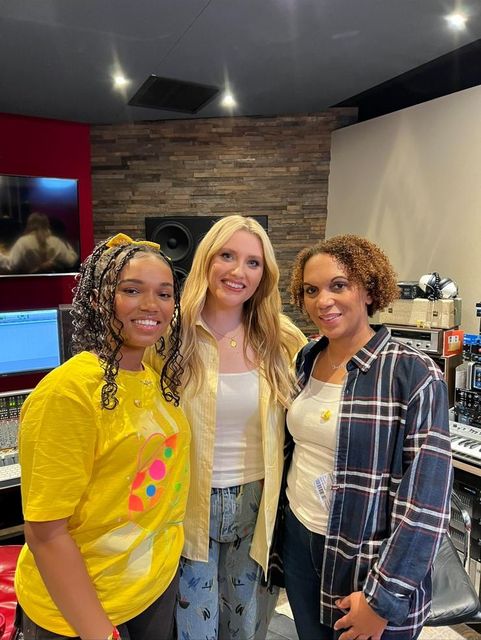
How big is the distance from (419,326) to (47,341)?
2027mm

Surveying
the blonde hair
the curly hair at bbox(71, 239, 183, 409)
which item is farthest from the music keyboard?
the curly hair at bbox(71, 239, 183, 409)

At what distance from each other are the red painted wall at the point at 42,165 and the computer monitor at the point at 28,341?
0.90 metres

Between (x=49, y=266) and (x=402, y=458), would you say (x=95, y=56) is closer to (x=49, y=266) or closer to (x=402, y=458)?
(x=49, y=266)

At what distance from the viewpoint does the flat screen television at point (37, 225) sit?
2.98 meters

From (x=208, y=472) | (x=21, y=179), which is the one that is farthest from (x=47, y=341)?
(x=208, y=472)

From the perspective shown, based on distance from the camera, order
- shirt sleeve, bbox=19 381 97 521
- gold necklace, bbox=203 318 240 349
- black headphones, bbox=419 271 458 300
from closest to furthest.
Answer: shirt sleeve, bbox=19 381 97 521
gold necklace, bbox=203 318 240 349
black headphones, bbox=419 271 458 300

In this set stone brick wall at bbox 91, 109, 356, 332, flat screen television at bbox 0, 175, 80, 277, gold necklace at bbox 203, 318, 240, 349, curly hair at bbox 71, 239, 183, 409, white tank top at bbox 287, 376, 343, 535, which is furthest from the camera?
stone brick wall at bbox 91, 109, 356, 332

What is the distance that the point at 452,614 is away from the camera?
141cm

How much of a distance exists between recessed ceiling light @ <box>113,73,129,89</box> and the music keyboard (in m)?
2.69

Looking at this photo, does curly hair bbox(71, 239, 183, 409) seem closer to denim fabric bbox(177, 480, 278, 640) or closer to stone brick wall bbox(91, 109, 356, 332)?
denim fabric bbox(177, 480, 278, 640)

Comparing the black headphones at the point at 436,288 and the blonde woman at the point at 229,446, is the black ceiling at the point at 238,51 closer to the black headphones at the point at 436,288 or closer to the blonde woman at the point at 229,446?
the black headphones at the point at 436,288

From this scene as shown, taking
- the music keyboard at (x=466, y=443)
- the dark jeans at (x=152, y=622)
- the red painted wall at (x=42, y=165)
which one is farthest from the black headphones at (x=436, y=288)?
the red painted wall at (x=42, y=165)

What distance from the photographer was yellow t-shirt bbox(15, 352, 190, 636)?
32.9 inches

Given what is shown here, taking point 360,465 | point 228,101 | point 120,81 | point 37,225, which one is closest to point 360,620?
point 360,465
